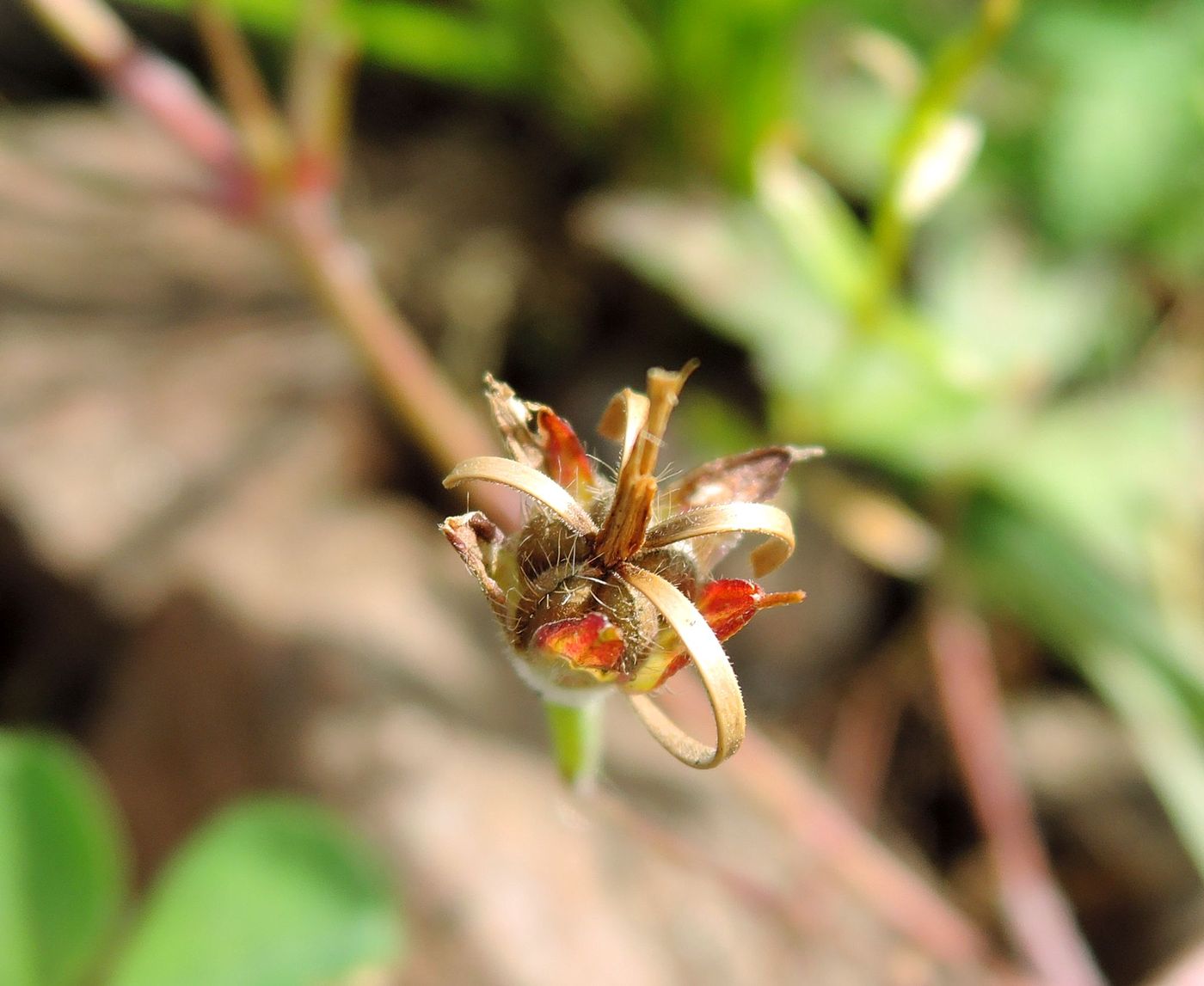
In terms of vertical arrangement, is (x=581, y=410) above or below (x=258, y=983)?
above

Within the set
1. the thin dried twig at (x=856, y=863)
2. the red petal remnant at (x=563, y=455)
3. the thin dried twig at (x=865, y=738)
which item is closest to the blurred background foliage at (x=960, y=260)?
the thin dried twig at (x=865, y=738)

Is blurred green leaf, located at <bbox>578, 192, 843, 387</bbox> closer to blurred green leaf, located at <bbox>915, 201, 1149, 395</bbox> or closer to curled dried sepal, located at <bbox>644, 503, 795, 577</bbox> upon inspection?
blurred green leaf, located at <bbox>915, 201, 1149, 395</bbox>

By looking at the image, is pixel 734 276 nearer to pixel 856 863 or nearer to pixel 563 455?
pixel 856 863

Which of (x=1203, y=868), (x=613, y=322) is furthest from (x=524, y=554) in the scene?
(x=613, y=322)

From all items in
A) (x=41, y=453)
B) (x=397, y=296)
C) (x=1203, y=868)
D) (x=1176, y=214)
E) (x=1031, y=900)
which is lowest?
(x=1031, y=900)

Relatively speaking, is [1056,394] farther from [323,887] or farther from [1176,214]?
[323,887]

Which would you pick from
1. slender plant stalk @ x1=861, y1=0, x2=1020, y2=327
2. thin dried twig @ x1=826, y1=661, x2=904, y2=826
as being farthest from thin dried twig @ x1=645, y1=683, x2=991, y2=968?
slender plant stalk @ x1=861, y1=0, x2=1020, y2=327

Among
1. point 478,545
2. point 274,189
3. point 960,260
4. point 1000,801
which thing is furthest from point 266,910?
point 960,260
